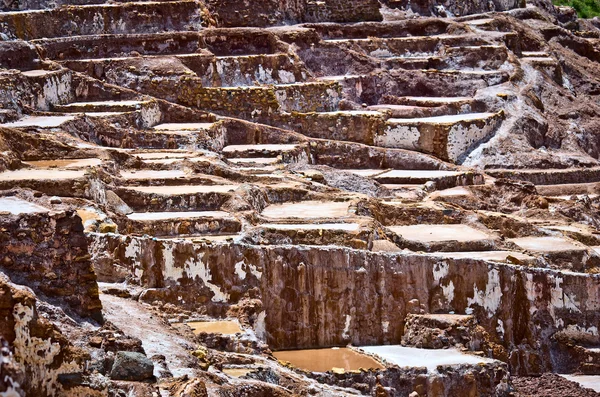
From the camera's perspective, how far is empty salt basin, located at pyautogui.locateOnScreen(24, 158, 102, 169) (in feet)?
73.4

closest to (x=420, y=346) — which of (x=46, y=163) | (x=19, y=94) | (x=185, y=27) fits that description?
(x=46, y=163)

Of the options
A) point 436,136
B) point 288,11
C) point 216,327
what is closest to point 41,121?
point 436,136

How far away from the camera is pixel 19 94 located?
94.0 ft

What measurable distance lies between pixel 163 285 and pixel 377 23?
75.6 ft

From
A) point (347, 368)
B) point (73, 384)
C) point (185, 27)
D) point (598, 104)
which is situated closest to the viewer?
point (73, 384)

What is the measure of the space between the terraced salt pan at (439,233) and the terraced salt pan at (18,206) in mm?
8384

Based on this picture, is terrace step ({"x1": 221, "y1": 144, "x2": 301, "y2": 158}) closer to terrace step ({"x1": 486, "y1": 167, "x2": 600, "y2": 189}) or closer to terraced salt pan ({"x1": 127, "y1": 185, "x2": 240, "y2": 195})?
terrace step ({"x1": 486, "y1": 167, "x2": 600, "y2": 189})

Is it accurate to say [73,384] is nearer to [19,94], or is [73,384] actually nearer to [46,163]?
[46,163]

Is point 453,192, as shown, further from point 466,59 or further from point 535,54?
point 535,54

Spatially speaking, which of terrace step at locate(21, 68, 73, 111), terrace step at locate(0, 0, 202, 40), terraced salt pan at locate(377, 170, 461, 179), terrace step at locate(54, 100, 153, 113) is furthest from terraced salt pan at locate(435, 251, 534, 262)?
terrace step at locate(0, 0, 202, 40)

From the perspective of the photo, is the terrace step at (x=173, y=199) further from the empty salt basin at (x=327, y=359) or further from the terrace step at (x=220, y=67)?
the terrace step at (x=220, y=67)

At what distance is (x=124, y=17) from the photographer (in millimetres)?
36094

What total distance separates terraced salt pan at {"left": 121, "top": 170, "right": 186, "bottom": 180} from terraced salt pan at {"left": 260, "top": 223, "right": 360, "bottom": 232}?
3.79 m

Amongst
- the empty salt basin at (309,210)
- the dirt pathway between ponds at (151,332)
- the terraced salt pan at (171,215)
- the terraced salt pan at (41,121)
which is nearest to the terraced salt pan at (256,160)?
the terraced salt pan at (41,121)
